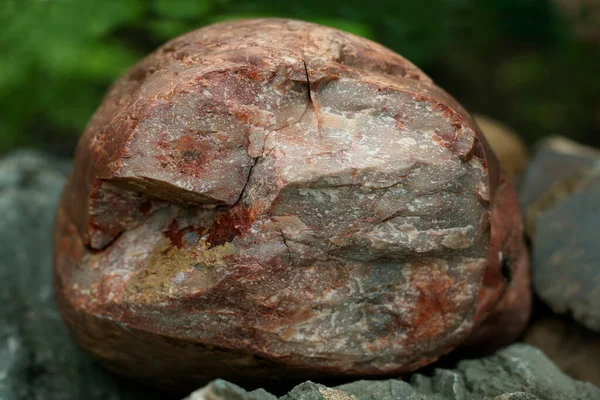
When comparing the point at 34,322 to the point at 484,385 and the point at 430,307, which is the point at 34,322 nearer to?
the point at 430,307

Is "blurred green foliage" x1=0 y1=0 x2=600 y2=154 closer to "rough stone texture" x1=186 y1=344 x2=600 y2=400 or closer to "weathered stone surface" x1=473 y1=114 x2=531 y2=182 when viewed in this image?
"weathered stone surface" x1=473 y1=114 x2=531 y2=182

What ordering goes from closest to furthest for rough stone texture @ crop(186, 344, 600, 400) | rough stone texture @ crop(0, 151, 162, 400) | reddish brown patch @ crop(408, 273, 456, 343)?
rough stone texture @ crop(186, 344, 600, 400)
reddish brown patch @ crop(408, 273, 456, 343)
rough stone texture @ crop(0, 151, 162, 400)

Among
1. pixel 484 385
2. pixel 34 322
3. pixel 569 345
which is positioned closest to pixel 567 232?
pixel 569 345

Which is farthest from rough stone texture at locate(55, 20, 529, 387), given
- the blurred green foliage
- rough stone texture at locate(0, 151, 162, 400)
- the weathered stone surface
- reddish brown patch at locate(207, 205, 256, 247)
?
the weathered stone surface

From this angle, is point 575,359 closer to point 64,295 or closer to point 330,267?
point 330,267

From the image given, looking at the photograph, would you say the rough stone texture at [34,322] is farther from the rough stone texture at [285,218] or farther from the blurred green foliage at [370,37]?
the blurred green foliage at [370,37]

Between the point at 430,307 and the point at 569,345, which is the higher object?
the point at 430,307
